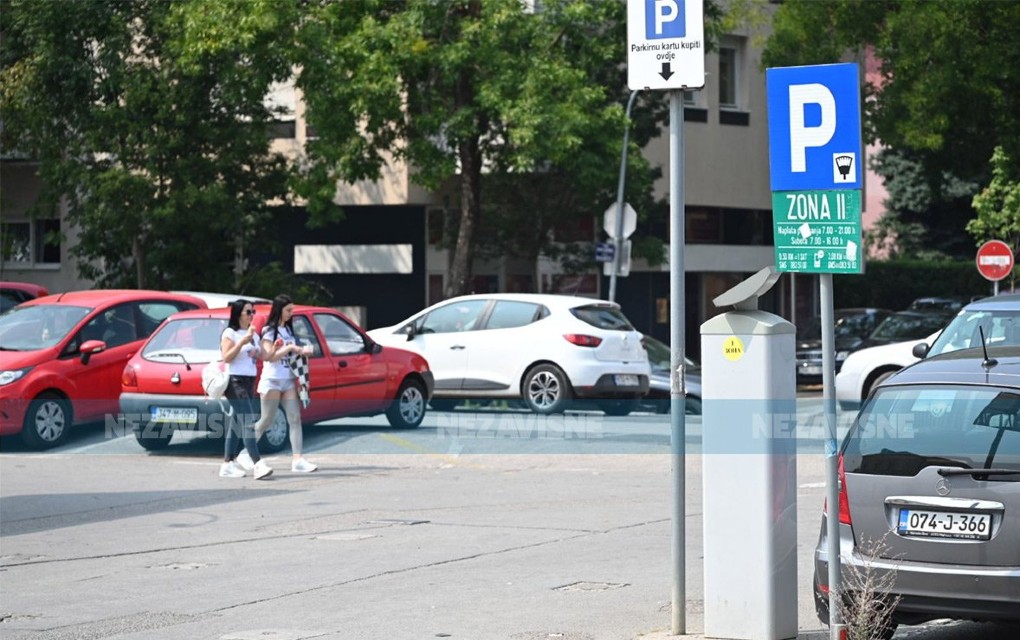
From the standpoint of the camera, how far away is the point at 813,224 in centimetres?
755

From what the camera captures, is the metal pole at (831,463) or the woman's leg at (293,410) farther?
the woman's leg at (293,410)

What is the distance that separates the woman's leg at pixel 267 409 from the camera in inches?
643

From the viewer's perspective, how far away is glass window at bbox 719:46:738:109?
43.0m

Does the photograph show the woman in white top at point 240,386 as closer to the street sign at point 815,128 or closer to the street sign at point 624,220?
the street sign at point 815,128

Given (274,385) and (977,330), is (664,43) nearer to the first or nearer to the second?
(274,385)

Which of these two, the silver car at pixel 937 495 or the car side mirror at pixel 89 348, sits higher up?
the car side mirror at pixel 89 348

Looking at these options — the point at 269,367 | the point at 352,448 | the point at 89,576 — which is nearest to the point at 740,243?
the point at 352,448

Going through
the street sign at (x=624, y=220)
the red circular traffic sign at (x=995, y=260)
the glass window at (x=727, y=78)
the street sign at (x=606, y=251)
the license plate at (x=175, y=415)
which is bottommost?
the license plate at (x=175, y=415)

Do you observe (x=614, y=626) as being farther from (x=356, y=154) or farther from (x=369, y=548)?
(x=356, y=154)

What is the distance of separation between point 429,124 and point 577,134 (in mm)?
2847

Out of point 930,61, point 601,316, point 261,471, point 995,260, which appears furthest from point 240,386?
point 930,61

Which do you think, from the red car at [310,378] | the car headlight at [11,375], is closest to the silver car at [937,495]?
the red car at [310,378]

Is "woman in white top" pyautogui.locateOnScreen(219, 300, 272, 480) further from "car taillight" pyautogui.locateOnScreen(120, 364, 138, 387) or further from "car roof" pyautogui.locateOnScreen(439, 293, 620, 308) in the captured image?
"car roof" pyautogui.locateOnScreen(439, 293, 620, 308)

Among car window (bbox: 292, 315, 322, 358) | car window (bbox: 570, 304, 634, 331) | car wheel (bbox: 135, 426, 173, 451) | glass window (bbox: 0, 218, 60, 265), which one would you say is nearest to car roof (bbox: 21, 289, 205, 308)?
car wheel (bbox: 135, 426, 173, 451)
